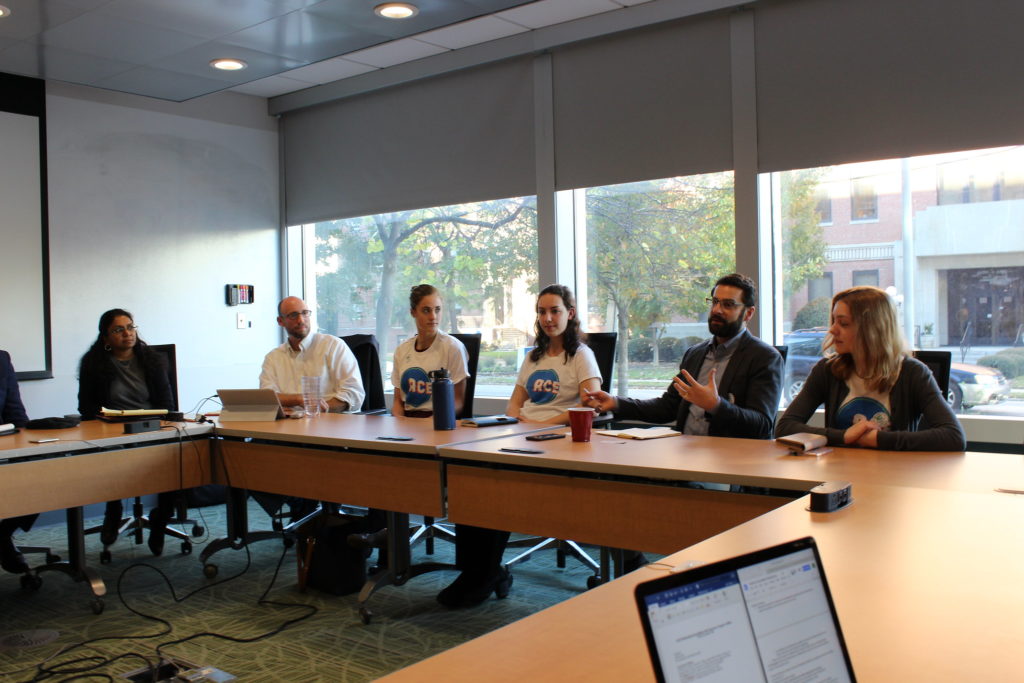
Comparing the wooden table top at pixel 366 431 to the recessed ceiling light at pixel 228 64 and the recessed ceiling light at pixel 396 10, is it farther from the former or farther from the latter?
the recessed ceiling light at pixel 228 64

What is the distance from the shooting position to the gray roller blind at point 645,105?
14.3 feet

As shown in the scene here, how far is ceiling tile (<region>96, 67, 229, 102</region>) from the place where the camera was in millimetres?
4887

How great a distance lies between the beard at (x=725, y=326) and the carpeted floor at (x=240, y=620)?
3.92 feet

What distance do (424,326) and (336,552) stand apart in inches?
46.3

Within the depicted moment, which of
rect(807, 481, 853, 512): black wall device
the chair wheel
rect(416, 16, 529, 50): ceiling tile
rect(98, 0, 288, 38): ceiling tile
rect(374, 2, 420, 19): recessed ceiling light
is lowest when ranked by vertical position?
the chair wheel

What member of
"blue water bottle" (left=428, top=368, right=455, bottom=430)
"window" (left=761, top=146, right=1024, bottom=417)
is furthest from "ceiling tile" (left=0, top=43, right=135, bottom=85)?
"window" (left=761, top=146, right=1024, bottom=417)

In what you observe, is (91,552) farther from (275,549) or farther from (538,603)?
(538,603)

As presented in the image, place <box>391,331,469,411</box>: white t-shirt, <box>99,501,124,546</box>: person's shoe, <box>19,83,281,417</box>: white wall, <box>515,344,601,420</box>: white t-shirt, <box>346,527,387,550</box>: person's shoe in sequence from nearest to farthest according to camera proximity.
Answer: <box>346,527,387,550</box>: person's shoe, <box>515,344,601,420</box>: white t-shirt, <box>391,331,469,411</box>: white t-shirt, <box>99,501,124,546</box>: person's shoe, <box>19,83,281,417</box>: white wall

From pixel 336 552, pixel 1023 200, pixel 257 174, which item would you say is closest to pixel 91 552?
pixel 336 552

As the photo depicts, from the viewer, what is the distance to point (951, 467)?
2215 mm

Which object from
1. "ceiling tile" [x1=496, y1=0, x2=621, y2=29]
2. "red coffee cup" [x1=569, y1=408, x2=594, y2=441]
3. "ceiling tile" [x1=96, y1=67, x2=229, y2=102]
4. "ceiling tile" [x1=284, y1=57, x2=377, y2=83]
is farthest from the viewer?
"ceiling tile" [x1=284, y1=57, x2=377, y2=83]

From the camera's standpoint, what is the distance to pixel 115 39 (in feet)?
13.9

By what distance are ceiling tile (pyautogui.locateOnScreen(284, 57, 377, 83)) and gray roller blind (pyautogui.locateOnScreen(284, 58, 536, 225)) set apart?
0.21m

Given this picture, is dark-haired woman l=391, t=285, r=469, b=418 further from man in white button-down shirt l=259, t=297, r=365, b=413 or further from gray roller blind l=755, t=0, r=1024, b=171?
gray roller blind l=755, t=0, r=1024, b=171
